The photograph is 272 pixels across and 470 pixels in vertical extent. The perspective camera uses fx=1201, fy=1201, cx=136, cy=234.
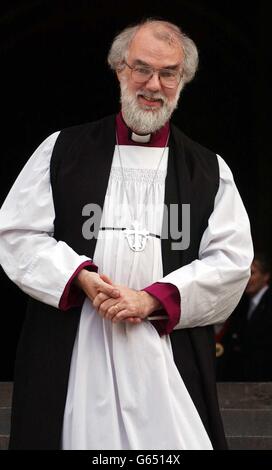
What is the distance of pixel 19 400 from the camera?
495cm

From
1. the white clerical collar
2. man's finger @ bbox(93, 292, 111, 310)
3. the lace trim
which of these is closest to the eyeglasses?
the white clerical collar

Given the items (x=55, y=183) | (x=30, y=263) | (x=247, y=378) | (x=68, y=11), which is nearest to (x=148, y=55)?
(x=55, y=183)

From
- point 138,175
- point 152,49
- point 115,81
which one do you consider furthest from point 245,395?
point 115,81

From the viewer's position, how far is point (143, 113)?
502 centimetres

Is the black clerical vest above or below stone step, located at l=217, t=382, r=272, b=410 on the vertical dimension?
above

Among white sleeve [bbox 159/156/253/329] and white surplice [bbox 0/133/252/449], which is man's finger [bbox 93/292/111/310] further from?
white sleeve [bbox 159/156/253/329]

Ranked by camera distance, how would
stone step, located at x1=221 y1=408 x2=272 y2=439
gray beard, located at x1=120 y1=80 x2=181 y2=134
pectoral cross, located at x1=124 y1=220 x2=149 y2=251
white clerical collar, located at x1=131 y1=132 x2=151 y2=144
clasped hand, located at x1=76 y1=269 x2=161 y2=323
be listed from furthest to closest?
1. stone step, located at x1=221 y1=408 x2=272 y2=439
2. white clerical collar, located at x1=131 y1=132 x2=151 y2=144
3. gray beard, located at x1=120 y1=80 x2=181 y2=134
4. pectoral cross, located at x1=124 y1=220 x2=149 y2=251
5. clasped hand, located at x1=76 y1=269 x2=161 y2=323

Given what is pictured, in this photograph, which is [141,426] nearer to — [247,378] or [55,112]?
[247,378]

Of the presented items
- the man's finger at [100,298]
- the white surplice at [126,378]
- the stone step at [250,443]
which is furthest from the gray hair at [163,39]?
the stone step at [250,443]

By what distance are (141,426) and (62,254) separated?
2.48ft

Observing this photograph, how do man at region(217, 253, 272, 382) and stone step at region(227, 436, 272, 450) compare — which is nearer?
stone step at region(227, 436, 272, 450)

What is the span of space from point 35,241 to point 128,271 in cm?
40

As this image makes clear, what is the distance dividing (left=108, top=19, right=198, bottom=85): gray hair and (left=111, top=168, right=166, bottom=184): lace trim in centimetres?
42

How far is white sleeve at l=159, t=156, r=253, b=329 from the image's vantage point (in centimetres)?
484
